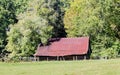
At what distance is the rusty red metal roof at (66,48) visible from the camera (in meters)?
75.1

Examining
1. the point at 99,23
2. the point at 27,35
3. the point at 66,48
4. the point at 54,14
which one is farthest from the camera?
the point at 54,14

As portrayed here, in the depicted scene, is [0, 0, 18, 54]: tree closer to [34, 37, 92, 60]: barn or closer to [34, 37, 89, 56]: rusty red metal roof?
[34, 37, 92, 60]: barn

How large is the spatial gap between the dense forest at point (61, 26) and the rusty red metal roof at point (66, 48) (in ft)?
6.05

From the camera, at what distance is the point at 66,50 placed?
2992 inches

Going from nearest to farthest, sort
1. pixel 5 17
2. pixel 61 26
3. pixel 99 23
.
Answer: pixel 99 23
pixel 5 17
pixel 61 26

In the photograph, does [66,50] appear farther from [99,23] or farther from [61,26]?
[61,26]

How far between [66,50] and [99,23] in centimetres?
815

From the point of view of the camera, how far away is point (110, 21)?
257 ft

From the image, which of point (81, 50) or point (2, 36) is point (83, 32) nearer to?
point (81, 50)

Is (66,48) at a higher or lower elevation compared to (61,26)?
lower

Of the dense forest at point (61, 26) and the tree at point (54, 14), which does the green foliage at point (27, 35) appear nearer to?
the dense forest at point (61, 26)

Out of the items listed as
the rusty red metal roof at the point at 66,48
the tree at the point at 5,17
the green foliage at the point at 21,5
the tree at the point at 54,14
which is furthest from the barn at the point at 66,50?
the green foliage at the point at 21,5

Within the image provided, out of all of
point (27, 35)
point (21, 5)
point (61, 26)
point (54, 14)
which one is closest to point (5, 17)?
point (21, 5)

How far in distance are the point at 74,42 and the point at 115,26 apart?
9551 millimetres
